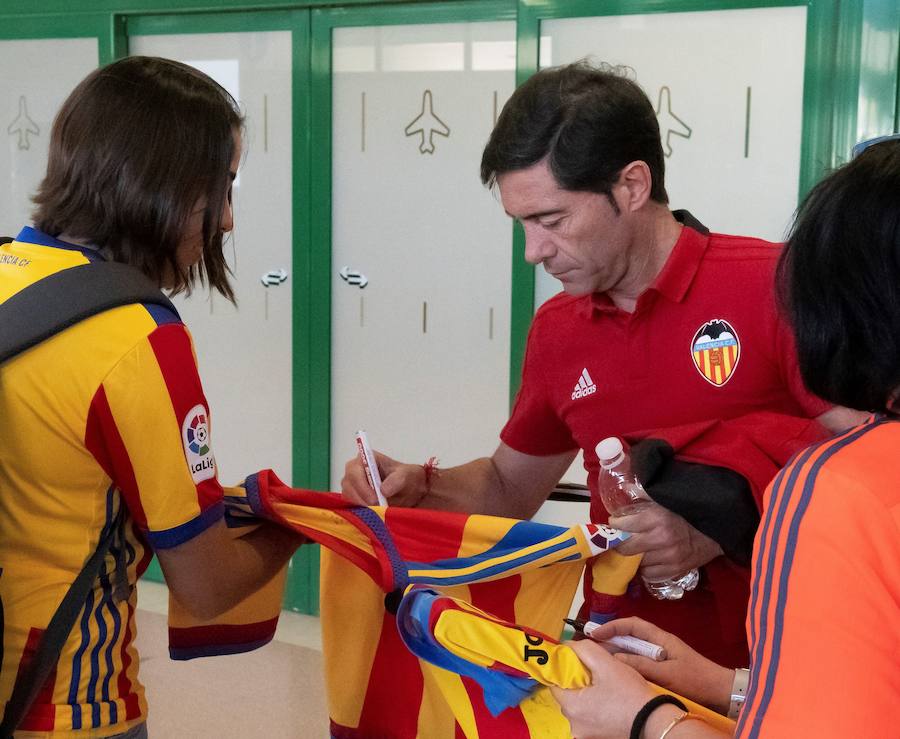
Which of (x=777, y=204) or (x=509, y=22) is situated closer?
(x=777, y=204)

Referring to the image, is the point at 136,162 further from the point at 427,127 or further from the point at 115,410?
the point at 427,127

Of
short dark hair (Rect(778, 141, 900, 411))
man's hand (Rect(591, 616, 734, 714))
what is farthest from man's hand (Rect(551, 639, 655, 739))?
short dark hair (Rect(778, 141, 900, 411))

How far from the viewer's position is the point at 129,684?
1521 mm

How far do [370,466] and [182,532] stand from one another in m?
0.57

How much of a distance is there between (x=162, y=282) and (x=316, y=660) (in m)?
2.88

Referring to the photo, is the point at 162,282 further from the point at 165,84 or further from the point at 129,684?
the point at 129,684

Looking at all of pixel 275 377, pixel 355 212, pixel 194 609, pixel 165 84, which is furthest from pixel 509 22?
pixel 194 609

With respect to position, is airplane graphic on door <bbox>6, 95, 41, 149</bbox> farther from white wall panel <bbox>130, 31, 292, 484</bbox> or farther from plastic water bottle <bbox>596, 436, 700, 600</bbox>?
plastic water bottle <bbox>596, 436, 700, 600</bbox>

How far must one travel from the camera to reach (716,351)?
1.79 m

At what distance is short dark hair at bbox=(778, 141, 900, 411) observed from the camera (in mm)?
945

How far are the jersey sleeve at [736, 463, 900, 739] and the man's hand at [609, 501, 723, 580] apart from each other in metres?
0.74

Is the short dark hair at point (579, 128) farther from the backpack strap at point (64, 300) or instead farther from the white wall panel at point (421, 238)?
the white wall panel at point (421, 238)

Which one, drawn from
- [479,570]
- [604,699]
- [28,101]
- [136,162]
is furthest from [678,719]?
[28,101]

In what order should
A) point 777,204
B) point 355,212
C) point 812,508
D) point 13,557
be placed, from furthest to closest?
point 355,212, point 777,204, point 13,557, point 812,508
